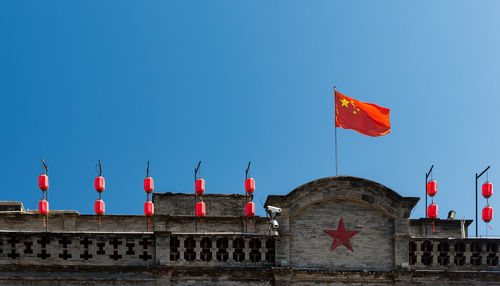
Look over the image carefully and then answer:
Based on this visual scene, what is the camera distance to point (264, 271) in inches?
1139

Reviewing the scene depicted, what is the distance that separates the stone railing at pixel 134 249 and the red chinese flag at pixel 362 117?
6.96m

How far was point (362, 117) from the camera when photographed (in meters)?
33.1

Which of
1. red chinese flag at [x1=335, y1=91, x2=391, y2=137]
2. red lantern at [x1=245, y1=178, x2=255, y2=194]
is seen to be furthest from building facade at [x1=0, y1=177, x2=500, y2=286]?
red lantern at [x1=245, y1=178, x2=255, y2=194]

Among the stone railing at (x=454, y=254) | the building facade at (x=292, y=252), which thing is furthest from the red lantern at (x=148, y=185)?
the stone railing at (x=454, y=254)

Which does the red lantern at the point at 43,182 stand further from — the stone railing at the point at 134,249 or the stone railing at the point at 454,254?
the stone railing at the point at 454,254

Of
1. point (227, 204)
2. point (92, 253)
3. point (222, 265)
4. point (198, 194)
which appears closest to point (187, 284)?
point (222, 265)

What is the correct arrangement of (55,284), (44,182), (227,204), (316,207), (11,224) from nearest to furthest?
(55,284) < (316,207) < (44,182) < (11,224) < (227,204)

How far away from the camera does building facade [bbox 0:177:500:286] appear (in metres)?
28.3

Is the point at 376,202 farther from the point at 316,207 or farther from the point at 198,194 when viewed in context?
the point at 198,194

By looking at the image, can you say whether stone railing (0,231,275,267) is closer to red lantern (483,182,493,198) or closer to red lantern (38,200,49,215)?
red lantern (38,200,49,215)

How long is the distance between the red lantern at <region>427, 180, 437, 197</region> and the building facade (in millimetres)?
5037

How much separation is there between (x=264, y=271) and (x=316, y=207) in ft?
11.3

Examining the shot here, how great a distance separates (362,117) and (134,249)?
11.7m

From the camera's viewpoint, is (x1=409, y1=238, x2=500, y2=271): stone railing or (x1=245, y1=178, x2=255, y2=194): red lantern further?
(x1=245, y1=178, x2=255, y2=194): red lantern
